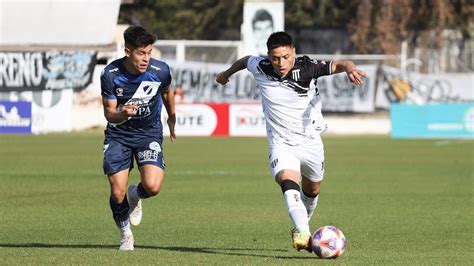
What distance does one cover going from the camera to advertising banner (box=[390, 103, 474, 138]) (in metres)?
39.5

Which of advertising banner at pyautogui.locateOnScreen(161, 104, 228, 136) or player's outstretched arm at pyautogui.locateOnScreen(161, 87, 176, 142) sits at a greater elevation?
player's outstretched arm at pyautogui.locateOnScreen(161, 87, 176, 142)

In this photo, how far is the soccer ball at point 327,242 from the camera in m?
9.84

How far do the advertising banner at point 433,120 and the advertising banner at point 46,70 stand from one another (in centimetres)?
1173

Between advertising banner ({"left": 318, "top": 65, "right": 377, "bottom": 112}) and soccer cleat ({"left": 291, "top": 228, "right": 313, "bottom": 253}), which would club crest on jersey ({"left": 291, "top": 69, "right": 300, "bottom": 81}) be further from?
advertising banner ({"left": 318, "top": 65, "right": 377, "bottom": 112})

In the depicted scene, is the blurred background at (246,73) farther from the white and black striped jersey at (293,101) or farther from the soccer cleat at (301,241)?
the soccer cleat at (301,241)

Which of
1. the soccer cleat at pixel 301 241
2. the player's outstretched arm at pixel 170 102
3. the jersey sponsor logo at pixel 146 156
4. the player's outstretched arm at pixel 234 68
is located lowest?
the soccer cleat at pixel 301 241

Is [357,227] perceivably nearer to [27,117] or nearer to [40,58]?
[27,117]

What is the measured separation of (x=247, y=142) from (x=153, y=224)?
71.9ft

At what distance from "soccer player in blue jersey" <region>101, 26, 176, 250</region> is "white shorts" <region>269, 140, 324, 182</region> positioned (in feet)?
3.77

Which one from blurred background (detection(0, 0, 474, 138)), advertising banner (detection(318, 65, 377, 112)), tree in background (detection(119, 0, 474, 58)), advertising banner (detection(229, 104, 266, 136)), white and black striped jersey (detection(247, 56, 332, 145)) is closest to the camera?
white and black striped jersey (detection(247, 56, 332, 145))

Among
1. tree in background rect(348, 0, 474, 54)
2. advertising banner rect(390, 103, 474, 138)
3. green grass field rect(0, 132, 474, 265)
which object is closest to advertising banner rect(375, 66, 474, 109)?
advertising banner rect(390, 103, 474, 138)

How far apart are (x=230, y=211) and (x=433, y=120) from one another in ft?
82.9

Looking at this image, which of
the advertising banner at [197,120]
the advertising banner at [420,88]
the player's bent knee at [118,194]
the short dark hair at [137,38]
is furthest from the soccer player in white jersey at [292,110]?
the advertising banner at [420,88]

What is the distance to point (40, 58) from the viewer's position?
43844mm
